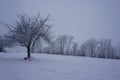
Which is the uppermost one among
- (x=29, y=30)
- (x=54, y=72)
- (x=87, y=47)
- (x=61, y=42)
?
(x=29, y=30)

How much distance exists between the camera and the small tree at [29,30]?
23.6m

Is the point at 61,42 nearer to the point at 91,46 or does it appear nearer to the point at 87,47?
the point at 87,47

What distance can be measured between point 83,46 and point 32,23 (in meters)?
53.9

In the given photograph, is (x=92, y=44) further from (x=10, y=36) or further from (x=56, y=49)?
(x=10, y=36)

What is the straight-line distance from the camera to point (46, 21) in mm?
26328

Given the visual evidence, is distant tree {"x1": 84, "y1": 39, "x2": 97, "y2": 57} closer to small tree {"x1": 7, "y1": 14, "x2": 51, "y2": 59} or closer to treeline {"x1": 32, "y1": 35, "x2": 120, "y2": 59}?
treeline {"x1": 32, "y1": 35, "x2": 120, "y2": 59}

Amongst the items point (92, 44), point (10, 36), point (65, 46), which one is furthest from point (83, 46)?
point (10, 36)

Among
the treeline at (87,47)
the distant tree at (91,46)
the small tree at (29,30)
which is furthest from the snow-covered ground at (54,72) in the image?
the distant tree at (91,46)

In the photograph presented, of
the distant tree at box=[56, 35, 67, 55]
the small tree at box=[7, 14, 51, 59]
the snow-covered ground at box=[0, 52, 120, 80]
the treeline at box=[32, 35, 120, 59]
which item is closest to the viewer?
the snow-covered ground at box=[0, 52, 120, 80]

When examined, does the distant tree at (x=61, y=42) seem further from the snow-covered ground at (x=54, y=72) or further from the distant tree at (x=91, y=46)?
the snow-covered ground at (x=54, y=72)

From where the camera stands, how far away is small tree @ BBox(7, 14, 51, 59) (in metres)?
23.6

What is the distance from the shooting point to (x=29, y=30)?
78.2 ft

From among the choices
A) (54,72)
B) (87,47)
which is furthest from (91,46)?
(54,72)

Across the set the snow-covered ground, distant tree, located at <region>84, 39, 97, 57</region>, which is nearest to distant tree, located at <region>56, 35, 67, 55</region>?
distant tree, located at <region>84, 39, 97, 57</region>
